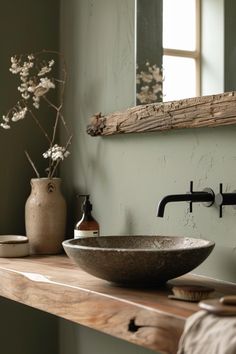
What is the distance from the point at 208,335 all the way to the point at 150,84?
100 cm

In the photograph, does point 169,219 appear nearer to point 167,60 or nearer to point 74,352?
point 167,60

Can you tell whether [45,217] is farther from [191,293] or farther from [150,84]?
[191,293]

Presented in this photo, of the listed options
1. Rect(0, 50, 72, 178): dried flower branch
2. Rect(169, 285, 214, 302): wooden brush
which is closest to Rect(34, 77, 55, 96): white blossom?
Rect(0, 50, 72, 178): dried flower branch

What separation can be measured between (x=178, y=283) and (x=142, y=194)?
417 mm

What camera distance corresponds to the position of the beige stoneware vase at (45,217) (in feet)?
7.11

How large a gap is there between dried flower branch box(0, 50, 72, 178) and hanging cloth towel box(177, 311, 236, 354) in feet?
3.76

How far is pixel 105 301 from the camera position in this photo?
4.66 feet

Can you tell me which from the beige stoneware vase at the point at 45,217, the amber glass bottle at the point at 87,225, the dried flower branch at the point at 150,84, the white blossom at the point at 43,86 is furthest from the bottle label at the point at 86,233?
the white blossom at the point at 43,86

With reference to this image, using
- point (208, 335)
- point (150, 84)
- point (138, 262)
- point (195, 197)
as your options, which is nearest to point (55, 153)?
point (150, 84)

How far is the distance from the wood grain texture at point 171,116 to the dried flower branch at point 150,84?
0.16 feet

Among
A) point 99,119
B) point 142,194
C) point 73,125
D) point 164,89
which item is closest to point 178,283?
point 142,194

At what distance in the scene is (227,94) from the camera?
5.22ft

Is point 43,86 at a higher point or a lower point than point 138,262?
higher

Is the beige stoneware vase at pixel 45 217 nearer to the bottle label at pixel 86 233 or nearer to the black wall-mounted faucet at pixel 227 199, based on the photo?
the bottle label at pixel 86 233
